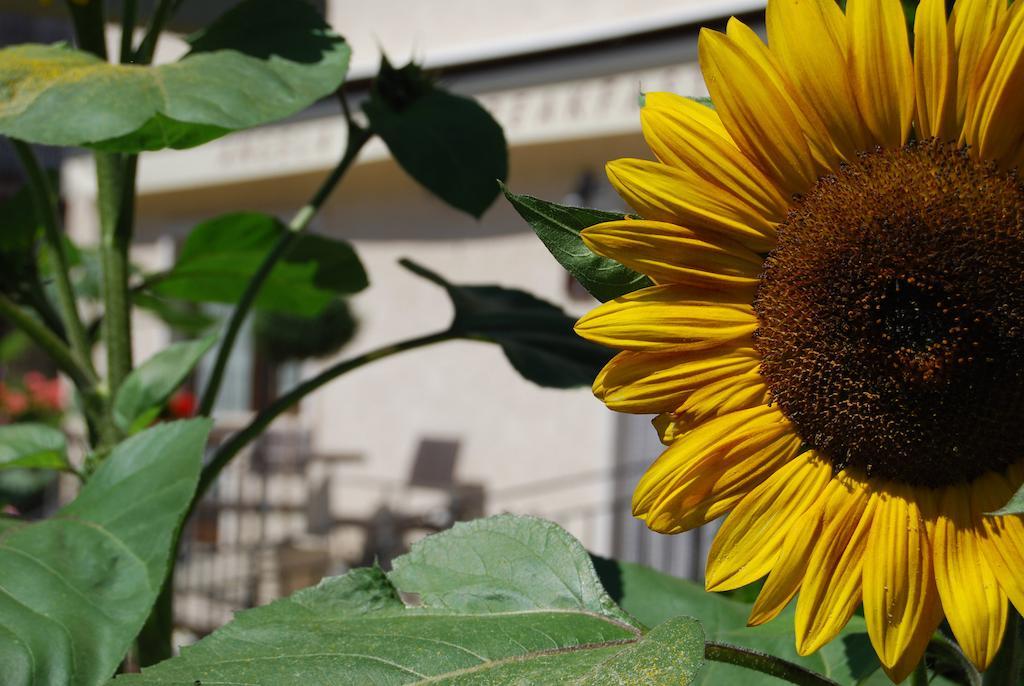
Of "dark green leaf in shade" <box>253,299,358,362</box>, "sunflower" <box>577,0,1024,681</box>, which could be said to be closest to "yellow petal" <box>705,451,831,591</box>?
"sunflower" <box>577,0,1024,681</box>

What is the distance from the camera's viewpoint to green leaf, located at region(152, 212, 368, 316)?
1055 mm

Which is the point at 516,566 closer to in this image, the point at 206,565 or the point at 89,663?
the point at 89,663

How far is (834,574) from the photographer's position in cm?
48

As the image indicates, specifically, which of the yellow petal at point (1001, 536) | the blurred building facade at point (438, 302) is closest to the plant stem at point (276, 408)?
the yellow petal at point (1001, 536)

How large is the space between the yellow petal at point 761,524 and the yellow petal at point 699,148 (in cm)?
12

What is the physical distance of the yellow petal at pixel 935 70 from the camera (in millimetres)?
461

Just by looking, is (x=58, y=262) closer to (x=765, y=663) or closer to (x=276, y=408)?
(x=276, y=408)

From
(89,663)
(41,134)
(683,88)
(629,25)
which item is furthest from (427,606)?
(629,25)

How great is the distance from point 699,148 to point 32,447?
53 cm

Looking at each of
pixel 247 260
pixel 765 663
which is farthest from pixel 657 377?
pixel 247 260

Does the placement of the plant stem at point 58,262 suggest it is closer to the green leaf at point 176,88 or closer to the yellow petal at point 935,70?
the green leaf at point 176,88

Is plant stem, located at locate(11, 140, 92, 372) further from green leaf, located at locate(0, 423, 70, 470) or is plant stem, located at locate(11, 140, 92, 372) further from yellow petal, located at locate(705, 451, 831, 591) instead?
yellow petal, located at locate(705, 451, 831, 591)

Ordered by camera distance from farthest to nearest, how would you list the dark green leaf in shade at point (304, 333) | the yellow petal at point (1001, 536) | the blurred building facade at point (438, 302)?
the dark green leaf in shade at point (304, 333) → the blurred building facade at point (438, 302) → the yellow petal at point (1001, 536)

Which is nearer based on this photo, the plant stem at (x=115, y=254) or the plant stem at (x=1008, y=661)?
the plant stem at (x=1008, y=661)
